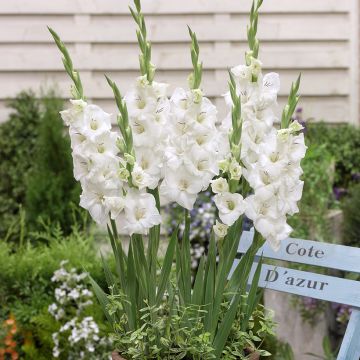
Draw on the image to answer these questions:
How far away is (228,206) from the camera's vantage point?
1593mm

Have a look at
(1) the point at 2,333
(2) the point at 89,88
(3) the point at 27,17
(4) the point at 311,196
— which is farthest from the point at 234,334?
(3) the point at 27,17

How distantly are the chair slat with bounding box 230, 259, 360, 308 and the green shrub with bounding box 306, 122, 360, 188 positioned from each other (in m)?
2.75

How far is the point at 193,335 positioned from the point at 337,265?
522mm

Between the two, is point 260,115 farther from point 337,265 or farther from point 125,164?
point 337,265

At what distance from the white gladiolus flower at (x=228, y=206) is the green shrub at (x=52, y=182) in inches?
103

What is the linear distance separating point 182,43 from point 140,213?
3595 millimetres

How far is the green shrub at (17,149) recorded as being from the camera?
15.8 ft

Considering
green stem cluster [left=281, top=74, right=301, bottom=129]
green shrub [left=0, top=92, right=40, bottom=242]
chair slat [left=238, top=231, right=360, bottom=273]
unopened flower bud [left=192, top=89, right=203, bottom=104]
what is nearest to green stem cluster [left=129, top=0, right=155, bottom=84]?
unopened flower bud [left=192, top=89, right=203, bottom=104]

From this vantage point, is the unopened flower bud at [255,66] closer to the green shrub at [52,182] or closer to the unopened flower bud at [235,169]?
the unopened flower bud at [235,169]

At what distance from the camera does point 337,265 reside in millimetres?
1979

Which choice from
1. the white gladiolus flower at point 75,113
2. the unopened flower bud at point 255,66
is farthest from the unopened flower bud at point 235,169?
the white gladiolus flower at point 75,113

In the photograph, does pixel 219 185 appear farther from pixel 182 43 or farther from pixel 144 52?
pixel 182 43

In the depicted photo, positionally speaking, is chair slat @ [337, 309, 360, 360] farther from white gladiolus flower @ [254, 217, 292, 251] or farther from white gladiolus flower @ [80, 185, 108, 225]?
white gladiolus flower @ [80, 185, 108, 225]
